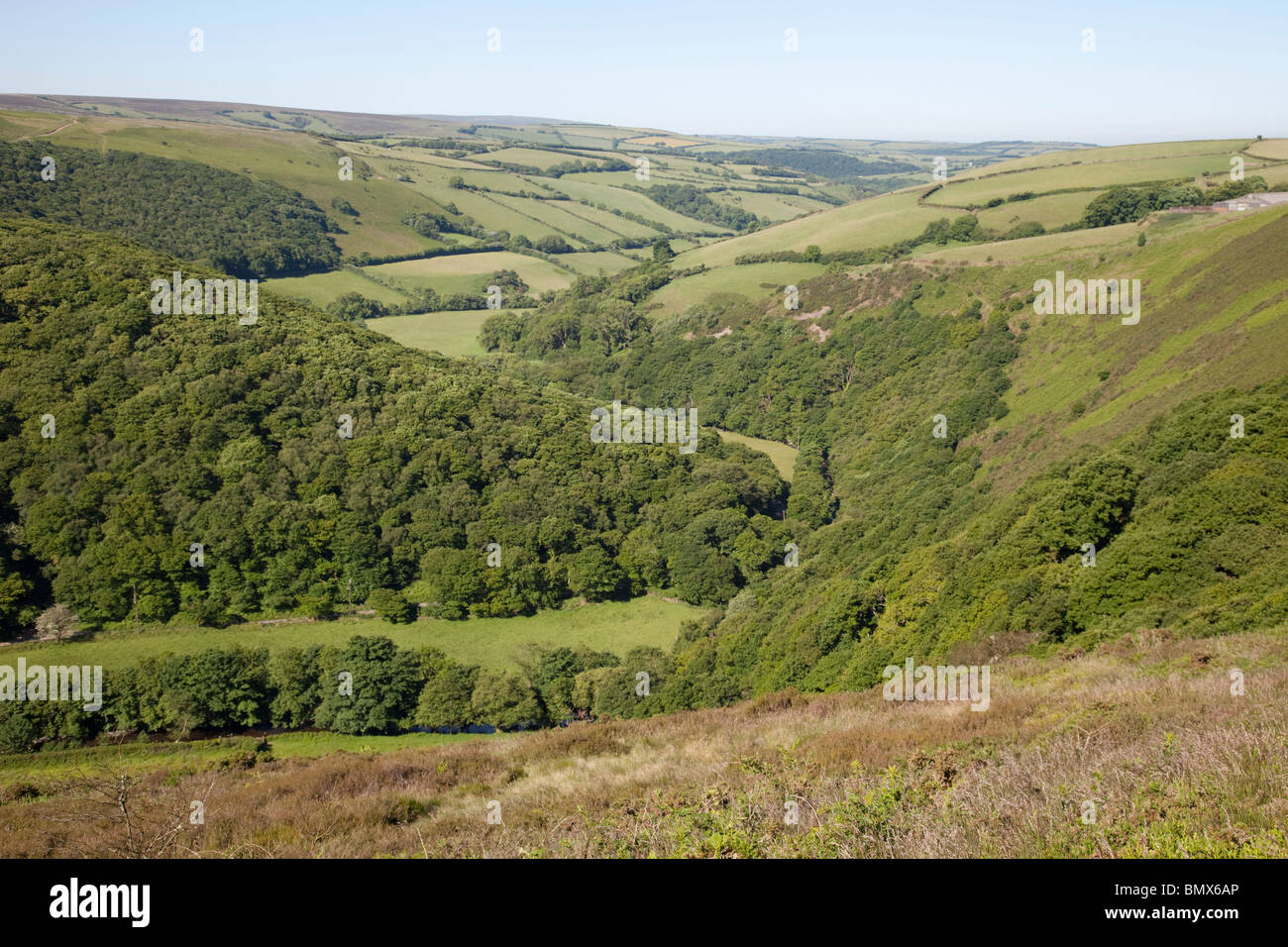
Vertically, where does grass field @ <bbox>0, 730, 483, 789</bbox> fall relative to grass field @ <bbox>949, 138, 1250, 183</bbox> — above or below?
below

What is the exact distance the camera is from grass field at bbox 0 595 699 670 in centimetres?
5872

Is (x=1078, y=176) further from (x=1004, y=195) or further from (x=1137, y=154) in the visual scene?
(x=1137, y=154)

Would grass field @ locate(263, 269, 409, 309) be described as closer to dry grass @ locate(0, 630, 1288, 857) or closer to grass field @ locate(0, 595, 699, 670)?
grass field @ locate(0, 595, 699, 670)

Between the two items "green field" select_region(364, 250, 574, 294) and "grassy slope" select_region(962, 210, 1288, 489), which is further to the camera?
"green field" select_region(364, 250, 574, 294)

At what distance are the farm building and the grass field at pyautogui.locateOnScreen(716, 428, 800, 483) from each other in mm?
69666

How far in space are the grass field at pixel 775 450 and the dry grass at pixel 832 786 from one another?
86100 millimetres

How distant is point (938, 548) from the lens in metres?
44.2

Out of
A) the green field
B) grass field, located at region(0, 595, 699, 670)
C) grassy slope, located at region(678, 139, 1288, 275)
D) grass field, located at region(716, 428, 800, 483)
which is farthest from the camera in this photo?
the green field

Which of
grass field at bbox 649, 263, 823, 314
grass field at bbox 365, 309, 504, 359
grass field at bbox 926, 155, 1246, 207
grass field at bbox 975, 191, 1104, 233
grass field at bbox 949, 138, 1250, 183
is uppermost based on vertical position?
grass field at bbox 949, 138, 1250, 183

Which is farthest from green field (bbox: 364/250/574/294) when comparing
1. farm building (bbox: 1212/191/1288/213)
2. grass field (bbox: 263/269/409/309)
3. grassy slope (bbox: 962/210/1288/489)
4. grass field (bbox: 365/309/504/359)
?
farm building (bbox: 1212/191/1288/213)

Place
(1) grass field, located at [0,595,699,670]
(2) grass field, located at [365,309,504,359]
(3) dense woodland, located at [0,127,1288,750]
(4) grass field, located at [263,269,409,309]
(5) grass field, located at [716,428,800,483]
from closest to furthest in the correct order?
(3) dense woodland, located at [0,127,1288,750], (1) grass field, located at [0,595,699,670], (5) grass field, located at [716,428,800,483], (2) grass field, located at [365,309,504,359], (4) grass field, located at [263,269,409,309]

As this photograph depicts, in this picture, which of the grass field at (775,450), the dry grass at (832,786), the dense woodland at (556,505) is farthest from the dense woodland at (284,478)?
the dry grass at (832,786)

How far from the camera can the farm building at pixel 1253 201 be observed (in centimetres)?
10325
